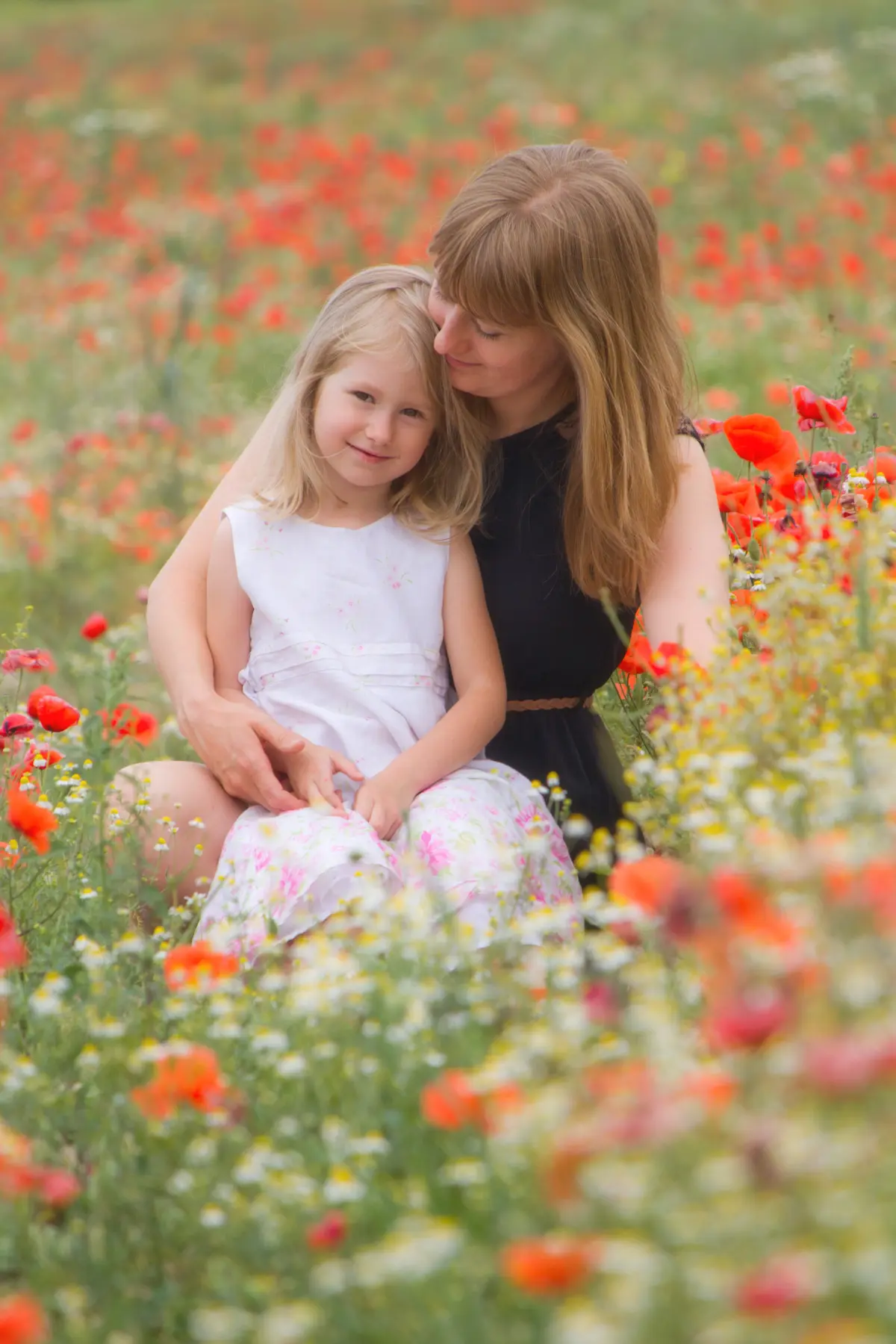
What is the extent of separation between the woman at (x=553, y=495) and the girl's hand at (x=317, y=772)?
0.15 ft

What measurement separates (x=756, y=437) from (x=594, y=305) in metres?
0.43

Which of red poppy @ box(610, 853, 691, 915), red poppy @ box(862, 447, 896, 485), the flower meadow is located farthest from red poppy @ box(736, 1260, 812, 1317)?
red poppy @ box(862, 447, 896, 485)

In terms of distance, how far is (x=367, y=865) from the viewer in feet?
8.07

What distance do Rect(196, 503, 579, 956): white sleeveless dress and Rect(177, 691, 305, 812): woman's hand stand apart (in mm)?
44

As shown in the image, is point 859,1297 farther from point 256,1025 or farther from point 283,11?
point 283,11

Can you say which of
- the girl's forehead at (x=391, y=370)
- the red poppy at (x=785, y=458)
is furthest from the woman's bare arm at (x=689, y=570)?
the girl's forehead at (x=391, y=370)

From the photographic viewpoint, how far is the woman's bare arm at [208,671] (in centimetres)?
272

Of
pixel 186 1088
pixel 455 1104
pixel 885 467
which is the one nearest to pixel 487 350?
pixel 885 467

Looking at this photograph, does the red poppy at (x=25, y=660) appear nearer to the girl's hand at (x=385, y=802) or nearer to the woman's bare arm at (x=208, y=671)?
the woman's bare arm at (x=208, y=671)

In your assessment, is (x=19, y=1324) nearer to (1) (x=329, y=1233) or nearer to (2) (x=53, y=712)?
(1) (x=329, y=1233)

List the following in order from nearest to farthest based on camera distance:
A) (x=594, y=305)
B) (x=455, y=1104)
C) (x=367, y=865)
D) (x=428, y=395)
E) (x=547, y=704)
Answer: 1. (x=455, y=1104)
2. (x=367, y=865)
3. (x=594, y=305)
4. (x=428, y=395)
5. (x=547, y=704)

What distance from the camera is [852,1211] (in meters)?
1.10

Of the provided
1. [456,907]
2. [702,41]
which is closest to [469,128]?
[702,41]

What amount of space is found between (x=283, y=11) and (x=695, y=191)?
9.59 m
